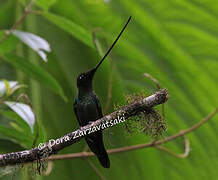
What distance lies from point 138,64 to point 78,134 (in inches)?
47.2

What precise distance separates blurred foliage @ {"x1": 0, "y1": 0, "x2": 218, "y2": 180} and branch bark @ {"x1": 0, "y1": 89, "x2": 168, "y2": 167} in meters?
1.00

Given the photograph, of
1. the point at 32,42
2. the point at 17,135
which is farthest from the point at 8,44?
the point at 17,135

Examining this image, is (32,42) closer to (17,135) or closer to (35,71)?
(35,71)

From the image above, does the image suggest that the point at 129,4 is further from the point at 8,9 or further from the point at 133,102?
the point at 133,102

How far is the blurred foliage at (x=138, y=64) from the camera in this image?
7.34ft

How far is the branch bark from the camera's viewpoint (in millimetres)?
1066

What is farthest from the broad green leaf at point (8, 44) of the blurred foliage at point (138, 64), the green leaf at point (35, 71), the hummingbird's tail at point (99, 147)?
the hummingbird's tail at point (99, 147)

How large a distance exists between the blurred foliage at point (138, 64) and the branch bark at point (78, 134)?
1.00m

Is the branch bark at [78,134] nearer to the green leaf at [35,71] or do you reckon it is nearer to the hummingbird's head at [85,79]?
the hummingbird's head at [85,79]

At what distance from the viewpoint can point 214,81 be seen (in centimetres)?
225

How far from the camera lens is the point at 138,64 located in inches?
90.2

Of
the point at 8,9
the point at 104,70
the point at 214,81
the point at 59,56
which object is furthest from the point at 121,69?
the point at 8,9

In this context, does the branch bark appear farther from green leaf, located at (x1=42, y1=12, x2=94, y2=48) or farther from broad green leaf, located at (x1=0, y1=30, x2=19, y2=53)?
broad green leaf, located at (x1=0, y1=30, x2=19, y2=53)

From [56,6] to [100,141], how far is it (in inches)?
42.9
